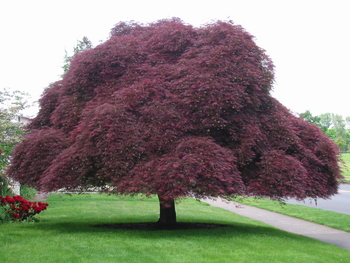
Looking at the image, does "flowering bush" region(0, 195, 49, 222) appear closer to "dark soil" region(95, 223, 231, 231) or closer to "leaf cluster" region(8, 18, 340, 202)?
"leaf cluster" region(8, 18, 340, 202)

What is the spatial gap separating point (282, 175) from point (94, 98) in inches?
194

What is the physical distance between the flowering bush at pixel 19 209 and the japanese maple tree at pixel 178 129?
1.28m

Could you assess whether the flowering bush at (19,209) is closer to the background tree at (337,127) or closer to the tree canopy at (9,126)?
the tree canopy at (9,126)

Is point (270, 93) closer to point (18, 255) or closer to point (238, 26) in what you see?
point (238, 26)

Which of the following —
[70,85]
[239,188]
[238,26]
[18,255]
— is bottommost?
[18,255]

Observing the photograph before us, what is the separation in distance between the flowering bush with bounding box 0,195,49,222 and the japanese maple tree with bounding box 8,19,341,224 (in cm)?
128

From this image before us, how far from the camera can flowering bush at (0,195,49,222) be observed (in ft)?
39.1

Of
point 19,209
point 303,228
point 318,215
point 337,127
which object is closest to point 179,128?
point 19,209

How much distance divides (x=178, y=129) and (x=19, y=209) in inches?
212

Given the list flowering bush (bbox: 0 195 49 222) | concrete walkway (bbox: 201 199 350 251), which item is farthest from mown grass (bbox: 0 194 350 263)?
concrete walkway (bbox: 201 199 350 251)

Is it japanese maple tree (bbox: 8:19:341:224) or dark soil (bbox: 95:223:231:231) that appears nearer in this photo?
japanese maple tree (bbox: 8:19:341:224)

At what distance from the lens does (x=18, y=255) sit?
7609mm

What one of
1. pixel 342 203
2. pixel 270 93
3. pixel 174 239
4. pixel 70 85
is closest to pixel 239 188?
pixel 174 239

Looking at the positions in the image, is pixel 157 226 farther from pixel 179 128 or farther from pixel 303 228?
pixel 303 228
